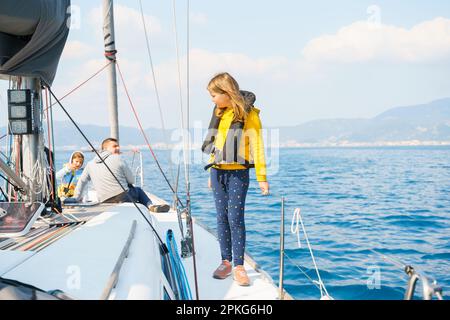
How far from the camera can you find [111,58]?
6.24 metres

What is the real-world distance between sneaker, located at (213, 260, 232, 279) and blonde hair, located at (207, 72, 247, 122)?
1.05m

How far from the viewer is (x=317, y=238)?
7.11 meters

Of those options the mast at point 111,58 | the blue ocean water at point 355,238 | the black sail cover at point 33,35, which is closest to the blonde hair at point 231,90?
the blue ocean water at point 355,238

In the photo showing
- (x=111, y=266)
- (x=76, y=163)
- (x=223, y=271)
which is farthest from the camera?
(x=76, y=163)

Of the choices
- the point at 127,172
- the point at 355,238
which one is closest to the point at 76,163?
the point at 127,172

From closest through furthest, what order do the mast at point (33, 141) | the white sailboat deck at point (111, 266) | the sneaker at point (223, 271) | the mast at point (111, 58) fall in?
the white sailboat deck at point (111, 266)
the sneaker at point (223, 271)
the mast at point (33, 141)
the mast at point (111, 58)

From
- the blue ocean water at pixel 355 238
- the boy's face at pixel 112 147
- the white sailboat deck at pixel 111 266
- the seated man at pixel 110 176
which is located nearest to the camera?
the white sailboat deck at pixel 111 266

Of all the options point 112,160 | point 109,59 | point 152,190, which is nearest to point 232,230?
point 112,160

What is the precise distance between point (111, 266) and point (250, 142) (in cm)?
122

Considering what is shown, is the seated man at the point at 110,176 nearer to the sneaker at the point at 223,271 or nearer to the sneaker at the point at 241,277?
the sneaker at the point at 223,271

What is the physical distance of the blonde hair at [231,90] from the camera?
104 inches

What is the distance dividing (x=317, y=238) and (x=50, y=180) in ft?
15.9

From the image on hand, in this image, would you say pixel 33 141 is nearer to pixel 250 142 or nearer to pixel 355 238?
pixel 250 142
